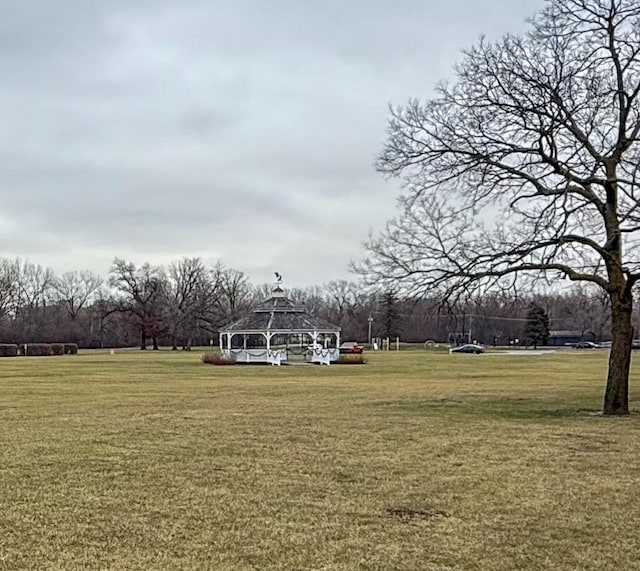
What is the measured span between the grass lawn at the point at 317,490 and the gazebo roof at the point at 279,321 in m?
34.7

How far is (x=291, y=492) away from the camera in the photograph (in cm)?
824

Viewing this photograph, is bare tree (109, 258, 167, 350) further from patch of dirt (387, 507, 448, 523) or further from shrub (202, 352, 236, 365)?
patch of dirt (387, 507, 448, 523)

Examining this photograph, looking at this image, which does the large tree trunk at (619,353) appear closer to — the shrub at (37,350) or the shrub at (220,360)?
the shrub at (220,360)

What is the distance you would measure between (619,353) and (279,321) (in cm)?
3645

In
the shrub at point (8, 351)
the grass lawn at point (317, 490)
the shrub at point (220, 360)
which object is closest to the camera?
the grass lawn at point (317, 490)

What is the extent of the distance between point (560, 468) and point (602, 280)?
836cm

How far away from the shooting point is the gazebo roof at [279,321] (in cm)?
5197

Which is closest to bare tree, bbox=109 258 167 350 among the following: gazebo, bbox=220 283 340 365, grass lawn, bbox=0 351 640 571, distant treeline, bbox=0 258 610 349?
distant treeline, bbox=0 258 610 349

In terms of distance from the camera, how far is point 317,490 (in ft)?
27.4

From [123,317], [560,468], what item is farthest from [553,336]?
[560,468]

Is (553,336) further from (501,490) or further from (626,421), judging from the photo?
(501,490)

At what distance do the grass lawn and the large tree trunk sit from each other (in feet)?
2.73

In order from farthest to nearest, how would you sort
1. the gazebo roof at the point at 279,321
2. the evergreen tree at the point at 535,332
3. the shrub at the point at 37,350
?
the evergreen tree at the point at 535,332, the shrub at the point at 37,350, the gazebo roof at the point at 279,321

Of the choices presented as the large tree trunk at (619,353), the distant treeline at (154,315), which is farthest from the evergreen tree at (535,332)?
the large tree trunk at (619,353)
